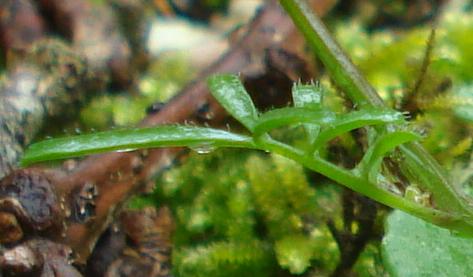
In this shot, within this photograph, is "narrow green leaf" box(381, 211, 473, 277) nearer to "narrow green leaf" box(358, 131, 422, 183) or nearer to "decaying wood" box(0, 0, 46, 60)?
"narrow green leaf" box(358, 131, 422, 183)

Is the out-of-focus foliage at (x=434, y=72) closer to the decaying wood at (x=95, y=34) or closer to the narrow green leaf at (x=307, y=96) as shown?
the narrow green leaf at (x=307, y=96)

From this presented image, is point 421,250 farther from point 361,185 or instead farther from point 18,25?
point 18,25

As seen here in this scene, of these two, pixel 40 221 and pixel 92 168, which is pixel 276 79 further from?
pixel 40 221

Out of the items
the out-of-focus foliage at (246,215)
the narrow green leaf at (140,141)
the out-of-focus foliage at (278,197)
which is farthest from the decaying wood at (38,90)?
the narrow green leaf at (140,141)

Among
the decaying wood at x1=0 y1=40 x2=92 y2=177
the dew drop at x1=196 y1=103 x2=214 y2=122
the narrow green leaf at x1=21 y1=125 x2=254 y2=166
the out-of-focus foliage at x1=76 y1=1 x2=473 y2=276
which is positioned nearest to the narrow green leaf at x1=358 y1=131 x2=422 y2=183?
the narrow green leaf at x1=21 y1=125 x2=254 y2=166

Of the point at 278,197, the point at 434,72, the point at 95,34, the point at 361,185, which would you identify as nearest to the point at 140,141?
the point at 361,185

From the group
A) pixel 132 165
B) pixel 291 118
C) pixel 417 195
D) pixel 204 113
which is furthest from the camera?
pixel 204 113
